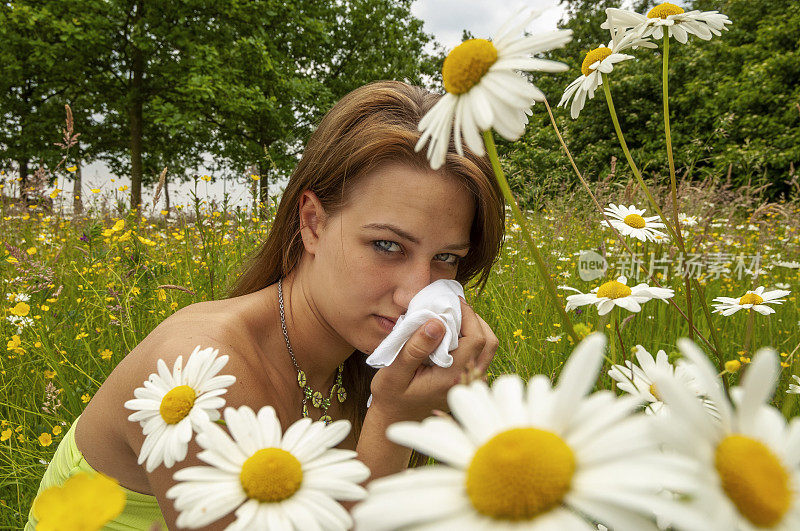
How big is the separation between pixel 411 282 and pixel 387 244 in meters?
0.16

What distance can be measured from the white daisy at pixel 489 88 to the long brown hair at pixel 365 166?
104cm

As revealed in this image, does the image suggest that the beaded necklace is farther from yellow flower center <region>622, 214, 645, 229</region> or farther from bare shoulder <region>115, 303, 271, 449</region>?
yellow flower center <region>622, 214, 645, 229</region>

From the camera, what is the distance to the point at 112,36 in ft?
36.8

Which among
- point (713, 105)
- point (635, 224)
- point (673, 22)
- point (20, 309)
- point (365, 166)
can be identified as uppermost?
point (713, 105)

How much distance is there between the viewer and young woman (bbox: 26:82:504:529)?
4.04 feet

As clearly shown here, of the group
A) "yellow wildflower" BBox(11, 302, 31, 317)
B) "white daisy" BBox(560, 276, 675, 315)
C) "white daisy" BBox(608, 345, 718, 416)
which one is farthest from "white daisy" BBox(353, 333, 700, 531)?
"yellow wildflower" BBox(11, 302, 31, 317)

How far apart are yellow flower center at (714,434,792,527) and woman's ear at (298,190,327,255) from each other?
158cm

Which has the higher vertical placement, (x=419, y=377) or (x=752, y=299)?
(x=752, y=299)

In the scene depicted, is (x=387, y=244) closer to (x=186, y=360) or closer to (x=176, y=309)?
(x=186, y=360)

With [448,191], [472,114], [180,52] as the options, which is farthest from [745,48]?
[472,114]

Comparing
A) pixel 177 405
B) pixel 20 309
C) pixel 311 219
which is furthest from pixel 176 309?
pixel 177 405

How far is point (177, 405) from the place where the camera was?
2.17ft

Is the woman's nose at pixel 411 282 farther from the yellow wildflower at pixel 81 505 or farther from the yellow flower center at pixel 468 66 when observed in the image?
the yellow wildflower at pixel 81 505

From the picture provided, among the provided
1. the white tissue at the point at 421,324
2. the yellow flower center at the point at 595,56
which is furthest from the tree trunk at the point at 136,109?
the yellow flower center at the point at 595,56
